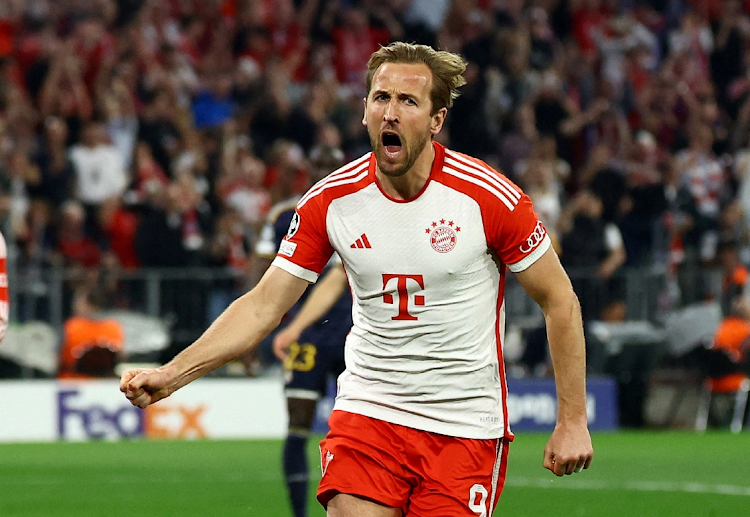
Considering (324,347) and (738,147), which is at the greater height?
(738,147)

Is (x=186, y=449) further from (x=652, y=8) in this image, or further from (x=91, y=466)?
(x=652, y=8)

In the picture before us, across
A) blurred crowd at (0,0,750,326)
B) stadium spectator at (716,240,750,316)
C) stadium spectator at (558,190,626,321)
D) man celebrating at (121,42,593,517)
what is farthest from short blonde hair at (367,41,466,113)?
stadium spectator at (716,240,750,316)

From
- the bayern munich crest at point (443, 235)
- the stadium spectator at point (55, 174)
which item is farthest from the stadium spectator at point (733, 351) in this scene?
the bayern munich crest at point (443, 235)

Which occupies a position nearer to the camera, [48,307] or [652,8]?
[48,307]

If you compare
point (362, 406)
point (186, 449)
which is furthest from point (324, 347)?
point (186, 449)

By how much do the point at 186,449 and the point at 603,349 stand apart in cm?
560

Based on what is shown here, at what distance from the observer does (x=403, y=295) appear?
5.27 metres

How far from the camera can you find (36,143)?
1752 cm

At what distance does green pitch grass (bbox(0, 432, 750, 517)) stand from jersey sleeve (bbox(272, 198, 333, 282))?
5.11m

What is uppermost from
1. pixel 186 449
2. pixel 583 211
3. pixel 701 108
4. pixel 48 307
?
pixel 701 108

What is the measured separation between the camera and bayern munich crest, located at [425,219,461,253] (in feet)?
17.1

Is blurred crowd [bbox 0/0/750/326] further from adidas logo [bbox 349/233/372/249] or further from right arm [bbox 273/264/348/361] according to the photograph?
adidas logo [bbox 349/233/372/249]

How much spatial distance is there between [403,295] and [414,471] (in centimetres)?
63

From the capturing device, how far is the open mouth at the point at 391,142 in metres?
5.11
